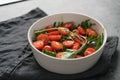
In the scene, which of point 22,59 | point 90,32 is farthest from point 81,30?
point 22,59

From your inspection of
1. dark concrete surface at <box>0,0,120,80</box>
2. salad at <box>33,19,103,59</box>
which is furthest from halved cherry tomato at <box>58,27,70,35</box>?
dark concrete surface at <box>0,0,120,80</box>

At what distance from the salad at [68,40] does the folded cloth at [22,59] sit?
4 centimetres

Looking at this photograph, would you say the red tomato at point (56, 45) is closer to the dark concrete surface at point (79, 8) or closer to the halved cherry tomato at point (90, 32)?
the halved cherry tomato at point (90, 32)

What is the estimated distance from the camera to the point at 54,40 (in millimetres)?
574

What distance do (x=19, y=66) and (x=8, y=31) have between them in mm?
151

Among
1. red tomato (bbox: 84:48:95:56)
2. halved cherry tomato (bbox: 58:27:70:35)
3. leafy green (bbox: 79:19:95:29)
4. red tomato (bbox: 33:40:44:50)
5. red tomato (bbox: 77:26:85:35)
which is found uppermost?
leafy green (bbox: 79:19:95:29)

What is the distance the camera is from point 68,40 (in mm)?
573

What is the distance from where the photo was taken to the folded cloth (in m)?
0.53

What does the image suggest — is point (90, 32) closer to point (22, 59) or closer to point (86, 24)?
point (86, 24)

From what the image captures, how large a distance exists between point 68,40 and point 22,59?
0.11 meters

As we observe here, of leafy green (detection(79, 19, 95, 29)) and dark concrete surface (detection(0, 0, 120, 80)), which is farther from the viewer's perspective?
dark concrete surface (detection(0, 0, 120, 80))

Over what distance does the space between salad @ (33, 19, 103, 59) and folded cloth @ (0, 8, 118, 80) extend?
0.12 ft

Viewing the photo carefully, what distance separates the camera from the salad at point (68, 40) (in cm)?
53

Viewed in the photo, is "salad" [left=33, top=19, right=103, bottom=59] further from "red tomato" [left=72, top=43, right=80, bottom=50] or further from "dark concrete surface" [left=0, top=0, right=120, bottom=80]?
"dark concrete surface" [left=0, top=0, right=120, bottom=80]
